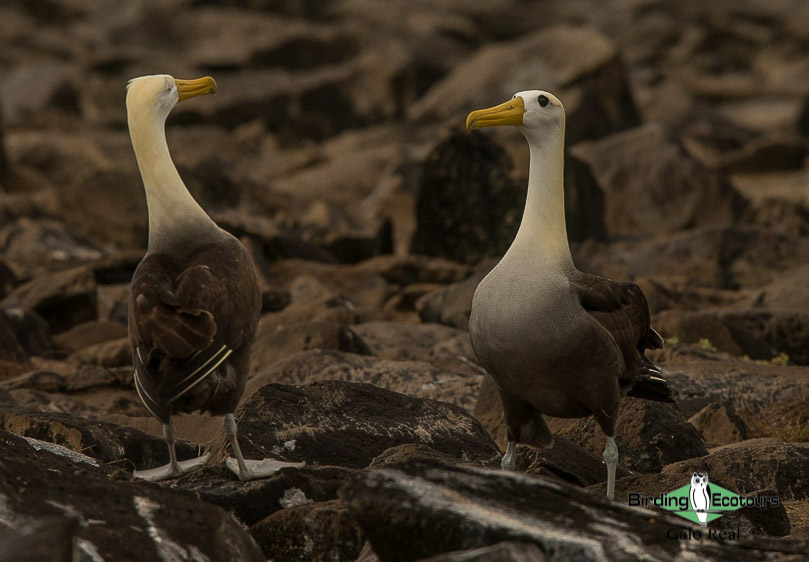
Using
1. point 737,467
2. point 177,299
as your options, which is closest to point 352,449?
point 177,299

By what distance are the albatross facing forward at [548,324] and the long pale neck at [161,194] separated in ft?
5.33

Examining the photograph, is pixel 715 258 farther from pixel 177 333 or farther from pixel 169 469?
pixel 177 333

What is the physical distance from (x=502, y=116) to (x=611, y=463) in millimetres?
2023

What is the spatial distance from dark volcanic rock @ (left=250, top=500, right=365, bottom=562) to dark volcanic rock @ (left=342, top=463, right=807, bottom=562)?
0.58 metres

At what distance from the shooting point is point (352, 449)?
8.14 metres

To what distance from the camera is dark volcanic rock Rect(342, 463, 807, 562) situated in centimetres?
548

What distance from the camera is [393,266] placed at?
18.4m

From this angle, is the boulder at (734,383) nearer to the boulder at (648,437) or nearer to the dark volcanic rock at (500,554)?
the boulder at (648,437)

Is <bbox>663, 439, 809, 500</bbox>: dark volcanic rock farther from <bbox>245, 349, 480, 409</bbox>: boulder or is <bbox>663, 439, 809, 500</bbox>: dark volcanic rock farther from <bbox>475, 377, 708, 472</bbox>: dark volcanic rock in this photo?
<bbox>245, 349, 480, 409</bbox>: boulder

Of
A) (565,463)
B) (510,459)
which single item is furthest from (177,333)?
(565,463)

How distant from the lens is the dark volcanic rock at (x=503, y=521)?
5480mm

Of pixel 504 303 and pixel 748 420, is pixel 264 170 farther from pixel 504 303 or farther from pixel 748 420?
pixel 504 303

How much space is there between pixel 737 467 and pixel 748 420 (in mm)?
2464

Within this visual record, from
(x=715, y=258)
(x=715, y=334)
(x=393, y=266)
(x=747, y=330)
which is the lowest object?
(x=715, y=258)
